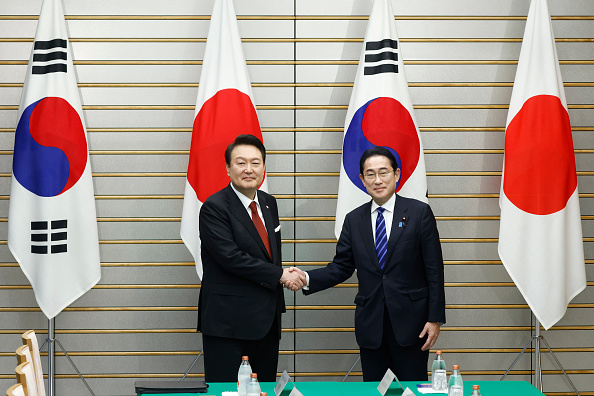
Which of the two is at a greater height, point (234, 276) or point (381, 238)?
point (381, 238)

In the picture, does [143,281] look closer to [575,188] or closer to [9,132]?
[9,132]

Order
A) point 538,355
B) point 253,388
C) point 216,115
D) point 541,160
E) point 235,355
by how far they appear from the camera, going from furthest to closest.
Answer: point 538,355 < point 216,115 < point 541,160 < point 235,355 < point 253,388

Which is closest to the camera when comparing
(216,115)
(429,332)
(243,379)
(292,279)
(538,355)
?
(243,379)

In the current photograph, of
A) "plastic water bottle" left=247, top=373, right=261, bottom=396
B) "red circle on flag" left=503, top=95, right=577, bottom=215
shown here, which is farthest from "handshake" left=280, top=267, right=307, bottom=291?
"red circle on flag" left=503, top=95, right=577, bottom=215

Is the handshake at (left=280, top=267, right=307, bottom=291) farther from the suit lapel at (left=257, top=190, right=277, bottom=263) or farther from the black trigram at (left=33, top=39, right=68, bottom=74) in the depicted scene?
the black trigram at (left=33, top=39, right=68, bottom=74)

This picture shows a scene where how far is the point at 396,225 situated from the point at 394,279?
0.94 ft

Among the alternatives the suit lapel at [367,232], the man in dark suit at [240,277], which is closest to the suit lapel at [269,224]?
the man in dark suit at [240,277]

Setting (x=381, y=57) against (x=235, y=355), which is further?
(x=381, y=57)

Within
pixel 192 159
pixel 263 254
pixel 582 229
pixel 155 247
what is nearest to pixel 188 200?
pixel 192 159

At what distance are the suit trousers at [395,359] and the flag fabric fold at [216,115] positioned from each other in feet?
4.25

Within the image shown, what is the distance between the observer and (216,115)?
4203 millimetres

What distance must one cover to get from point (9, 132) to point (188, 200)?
140 cm

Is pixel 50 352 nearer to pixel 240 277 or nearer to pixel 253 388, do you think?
pixel 240 277

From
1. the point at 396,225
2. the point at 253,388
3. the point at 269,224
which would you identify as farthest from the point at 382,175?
the point at 253,388
